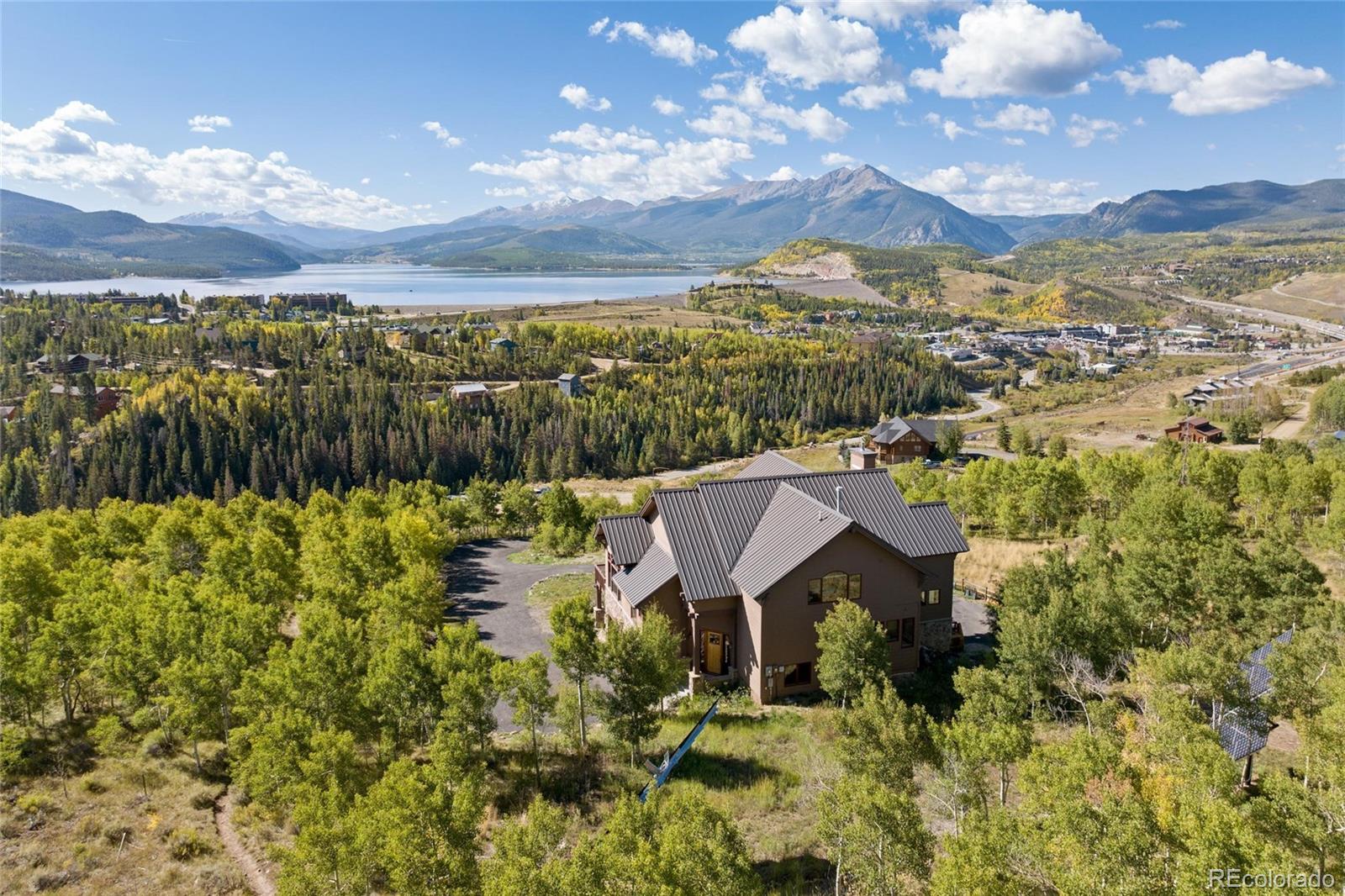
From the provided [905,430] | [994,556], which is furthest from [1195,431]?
[994,556]

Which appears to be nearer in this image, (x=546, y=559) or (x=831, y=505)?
(x=831, y=505)

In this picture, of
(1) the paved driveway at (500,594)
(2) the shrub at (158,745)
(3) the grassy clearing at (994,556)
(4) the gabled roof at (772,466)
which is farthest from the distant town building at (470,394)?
(2) the shrub at (158,745)

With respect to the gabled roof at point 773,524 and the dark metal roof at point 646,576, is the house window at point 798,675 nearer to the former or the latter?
the gabled roof at point 773,524

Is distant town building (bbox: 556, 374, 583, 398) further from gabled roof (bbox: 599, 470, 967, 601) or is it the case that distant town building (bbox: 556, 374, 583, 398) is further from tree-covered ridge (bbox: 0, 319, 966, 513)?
gabled roof (bbox: 599, 470, 967, 601)

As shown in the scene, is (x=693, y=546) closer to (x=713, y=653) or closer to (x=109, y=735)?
(x=713, y=653)

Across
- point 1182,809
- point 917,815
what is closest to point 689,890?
point 917,815
